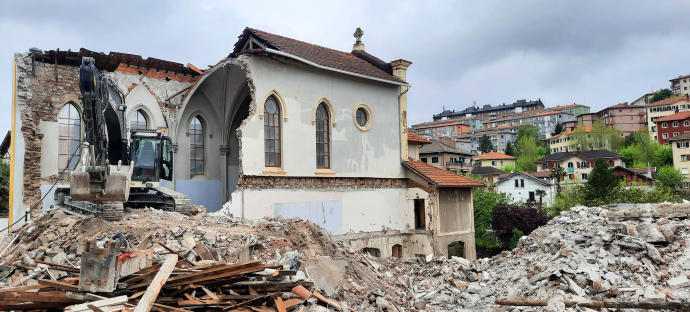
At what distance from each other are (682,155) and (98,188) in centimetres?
7560

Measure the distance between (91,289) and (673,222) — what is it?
1339 cm

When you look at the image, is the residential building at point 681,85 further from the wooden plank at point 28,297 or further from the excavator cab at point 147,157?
the wooden plank at point 28,297

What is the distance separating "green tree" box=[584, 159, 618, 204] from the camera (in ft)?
126

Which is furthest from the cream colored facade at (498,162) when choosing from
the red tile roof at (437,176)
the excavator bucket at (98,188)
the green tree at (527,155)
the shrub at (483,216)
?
the excavator bucket at (98,188)

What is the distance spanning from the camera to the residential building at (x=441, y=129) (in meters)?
123

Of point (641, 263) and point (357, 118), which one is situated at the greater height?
point (357, 118)

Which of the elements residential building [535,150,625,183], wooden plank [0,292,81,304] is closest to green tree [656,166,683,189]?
residential building [535,150,625,183]

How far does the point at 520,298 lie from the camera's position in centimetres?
999

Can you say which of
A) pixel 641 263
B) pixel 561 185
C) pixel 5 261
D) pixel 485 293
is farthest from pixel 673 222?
pixel 561 185

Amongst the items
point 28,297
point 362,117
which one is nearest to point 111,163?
point 28,297

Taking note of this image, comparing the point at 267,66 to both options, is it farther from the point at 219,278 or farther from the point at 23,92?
the point at 219,278

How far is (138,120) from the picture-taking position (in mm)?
20672

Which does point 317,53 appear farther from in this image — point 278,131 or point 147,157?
point 147,157

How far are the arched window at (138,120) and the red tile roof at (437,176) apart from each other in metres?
Answer: 11.5
